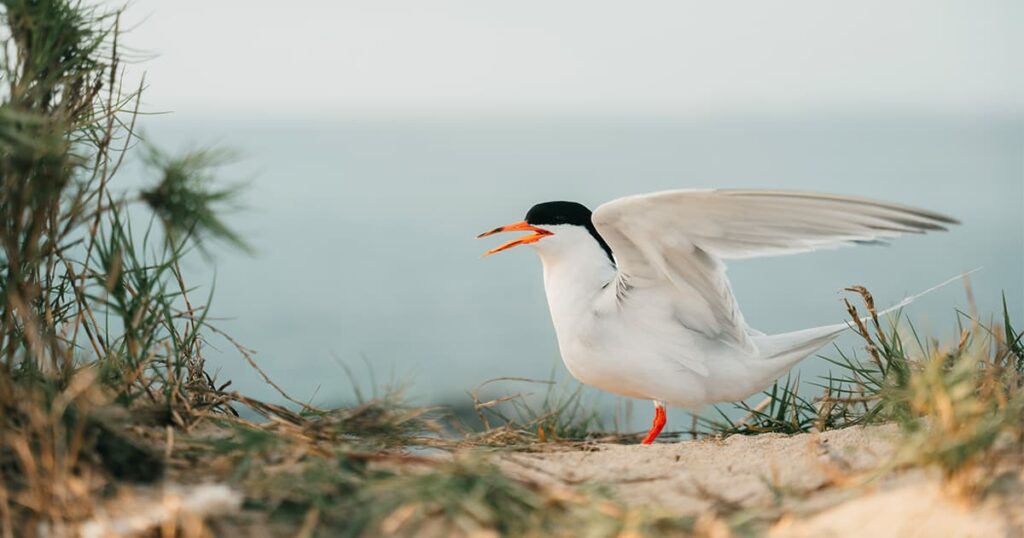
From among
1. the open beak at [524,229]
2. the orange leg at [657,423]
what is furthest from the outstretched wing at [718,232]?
the open beak at [524,229]

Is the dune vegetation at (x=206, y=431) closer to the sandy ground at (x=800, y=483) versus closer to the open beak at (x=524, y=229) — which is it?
the sandy ground at (x=800, y=483)

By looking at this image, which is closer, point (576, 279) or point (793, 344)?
point (793, 344)

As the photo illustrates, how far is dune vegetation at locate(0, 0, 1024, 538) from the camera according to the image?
1.83m

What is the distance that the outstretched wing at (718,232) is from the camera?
8.49 ft

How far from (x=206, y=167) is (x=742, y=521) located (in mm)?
1267

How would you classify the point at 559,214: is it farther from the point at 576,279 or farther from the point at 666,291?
the point at 666,291

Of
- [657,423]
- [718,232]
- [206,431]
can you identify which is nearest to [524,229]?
[657,423]

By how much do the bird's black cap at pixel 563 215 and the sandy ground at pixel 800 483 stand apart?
1058mm

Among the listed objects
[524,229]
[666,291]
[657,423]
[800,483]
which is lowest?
[657,423]

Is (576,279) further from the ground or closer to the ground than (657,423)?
further from the ground

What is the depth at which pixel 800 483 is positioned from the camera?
2.13 m

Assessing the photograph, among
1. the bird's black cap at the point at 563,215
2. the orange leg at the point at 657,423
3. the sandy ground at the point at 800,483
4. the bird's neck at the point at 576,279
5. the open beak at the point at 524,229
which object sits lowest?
the orange leg at the point at 657,423

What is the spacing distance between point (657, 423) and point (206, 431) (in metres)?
1.59

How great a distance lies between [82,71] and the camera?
2.51 meters
